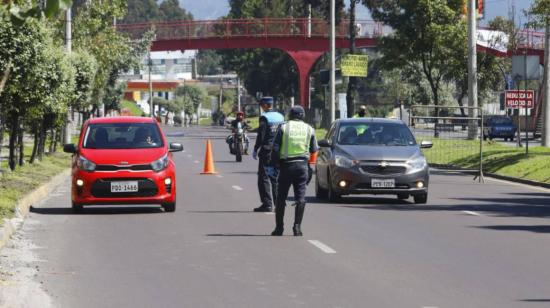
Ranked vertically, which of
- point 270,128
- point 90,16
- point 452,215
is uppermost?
point 90,16

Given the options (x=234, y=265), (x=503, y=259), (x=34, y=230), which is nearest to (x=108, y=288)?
(x=234, y=265)

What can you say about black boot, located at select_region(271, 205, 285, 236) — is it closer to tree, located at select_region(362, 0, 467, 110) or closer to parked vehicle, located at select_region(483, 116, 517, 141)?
tree, located at select_region(362, 0, 467, 110)

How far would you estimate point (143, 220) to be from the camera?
69.1ft

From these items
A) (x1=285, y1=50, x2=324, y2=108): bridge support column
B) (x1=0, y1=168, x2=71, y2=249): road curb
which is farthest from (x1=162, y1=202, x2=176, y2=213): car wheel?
(x1=285, y1=50, x2=324, y2=108): bridge support column

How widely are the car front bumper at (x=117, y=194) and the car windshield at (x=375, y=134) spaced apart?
16.2 ft

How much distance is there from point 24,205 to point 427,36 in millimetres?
44568

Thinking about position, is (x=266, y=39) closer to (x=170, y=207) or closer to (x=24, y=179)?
(x=24, y=179)

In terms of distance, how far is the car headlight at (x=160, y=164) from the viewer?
2241 centimetres

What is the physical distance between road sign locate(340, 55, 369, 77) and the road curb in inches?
1095

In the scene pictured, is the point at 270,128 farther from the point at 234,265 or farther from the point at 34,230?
the point at 234,265

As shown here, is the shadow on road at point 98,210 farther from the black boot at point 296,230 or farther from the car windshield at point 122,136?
the black boot at point 296,230

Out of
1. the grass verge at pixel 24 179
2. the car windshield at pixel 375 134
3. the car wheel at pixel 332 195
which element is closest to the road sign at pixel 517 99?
the grass verge at pixel 24 179

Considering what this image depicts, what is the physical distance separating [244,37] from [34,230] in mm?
78981

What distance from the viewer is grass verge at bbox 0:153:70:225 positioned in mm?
21719
